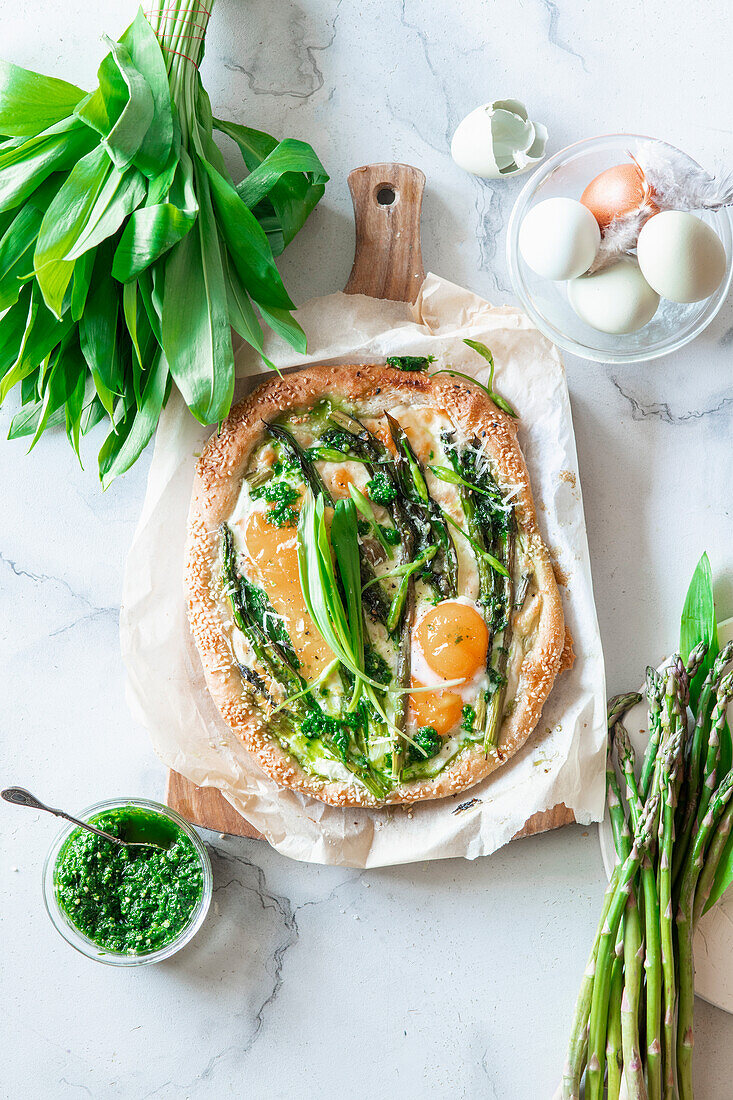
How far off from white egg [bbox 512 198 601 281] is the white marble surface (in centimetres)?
31

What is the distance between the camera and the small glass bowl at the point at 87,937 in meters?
2.54

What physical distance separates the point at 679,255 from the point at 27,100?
1810mm

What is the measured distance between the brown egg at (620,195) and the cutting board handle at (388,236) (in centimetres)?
55

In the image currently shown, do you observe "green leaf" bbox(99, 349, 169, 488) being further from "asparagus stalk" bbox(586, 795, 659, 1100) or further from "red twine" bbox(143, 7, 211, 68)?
"asparagus stalk" bbox(586, 795, 659, 1100)

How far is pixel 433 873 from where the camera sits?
106 inches

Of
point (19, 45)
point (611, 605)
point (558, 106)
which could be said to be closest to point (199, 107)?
point (19, 45)

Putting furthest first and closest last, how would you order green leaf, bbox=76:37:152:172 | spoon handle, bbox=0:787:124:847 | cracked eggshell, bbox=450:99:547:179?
1. cracked eggshell, bbox=450:99:547:179
2. spoon handle, bbox=0:787:124:847
3. green leaf, bbox=76:37:152:172

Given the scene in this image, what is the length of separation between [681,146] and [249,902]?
2.83m

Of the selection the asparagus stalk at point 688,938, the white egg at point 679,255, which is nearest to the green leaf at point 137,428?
the white egg at point 679,255

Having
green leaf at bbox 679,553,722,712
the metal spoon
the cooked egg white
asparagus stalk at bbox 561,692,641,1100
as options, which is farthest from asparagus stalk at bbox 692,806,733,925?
the metal spoon

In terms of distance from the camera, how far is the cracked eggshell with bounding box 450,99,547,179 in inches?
103

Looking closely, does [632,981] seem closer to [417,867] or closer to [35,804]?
[417,867]

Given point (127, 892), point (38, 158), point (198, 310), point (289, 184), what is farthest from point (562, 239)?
point (127, 892)

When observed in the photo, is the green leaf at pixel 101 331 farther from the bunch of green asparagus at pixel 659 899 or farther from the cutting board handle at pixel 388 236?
the bunch of green asparagus at pixel 659 899
